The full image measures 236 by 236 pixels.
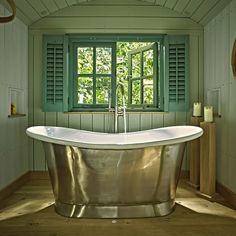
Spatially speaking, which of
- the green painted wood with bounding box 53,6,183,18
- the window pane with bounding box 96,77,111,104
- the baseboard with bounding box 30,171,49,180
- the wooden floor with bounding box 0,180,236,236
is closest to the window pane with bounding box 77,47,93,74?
the window pane with bounding box 96,77,111,104

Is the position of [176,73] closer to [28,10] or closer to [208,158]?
[208,158]

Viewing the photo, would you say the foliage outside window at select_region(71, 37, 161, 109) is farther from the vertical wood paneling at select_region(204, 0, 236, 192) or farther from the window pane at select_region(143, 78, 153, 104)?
the vertical wood paneling at select_region(204, 0, 236, 192)

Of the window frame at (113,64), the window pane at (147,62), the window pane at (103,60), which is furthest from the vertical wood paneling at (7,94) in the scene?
the window pane at (147,62)

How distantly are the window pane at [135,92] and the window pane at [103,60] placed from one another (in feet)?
1.26

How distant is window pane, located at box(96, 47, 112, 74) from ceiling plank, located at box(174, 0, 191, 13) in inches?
39.7

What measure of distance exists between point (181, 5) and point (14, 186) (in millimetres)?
2845

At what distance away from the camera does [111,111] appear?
3951mm

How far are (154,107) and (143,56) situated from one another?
2.30 feet

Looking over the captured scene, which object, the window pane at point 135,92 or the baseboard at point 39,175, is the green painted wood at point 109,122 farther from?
the baseboard at point 39,175

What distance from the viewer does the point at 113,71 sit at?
4098 millimetres

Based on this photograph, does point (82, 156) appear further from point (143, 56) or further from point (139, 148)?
point (143, 56)

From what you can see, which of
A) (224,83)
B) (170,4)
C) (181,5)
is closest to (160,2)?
(170,4)

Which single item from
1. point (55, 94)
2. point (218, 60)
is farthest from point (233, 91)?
point (55, 94)

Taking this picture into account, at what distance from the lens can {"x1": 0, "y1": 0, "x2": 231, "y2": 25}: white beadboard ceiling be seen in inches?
133
